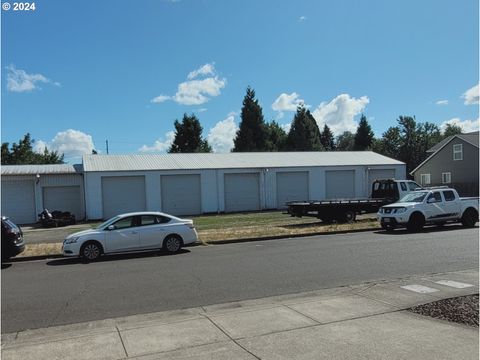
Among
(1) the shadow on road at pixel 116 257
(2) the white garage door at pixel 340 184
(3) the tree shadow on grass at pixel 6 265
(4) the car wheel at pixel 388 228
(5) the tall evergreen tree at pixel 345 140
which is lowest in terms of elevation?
(3) the tree shadow on grass at pixel 6 265

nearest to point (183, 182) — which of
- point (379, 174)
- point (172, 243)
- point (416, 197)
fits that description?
point (379, 174)

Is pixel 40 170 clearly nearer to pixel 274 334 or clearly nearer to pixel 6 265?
pixel 6 265

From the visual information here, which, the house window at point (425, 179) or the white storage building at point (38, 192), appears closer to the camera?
the white storage building at point (38, 192)

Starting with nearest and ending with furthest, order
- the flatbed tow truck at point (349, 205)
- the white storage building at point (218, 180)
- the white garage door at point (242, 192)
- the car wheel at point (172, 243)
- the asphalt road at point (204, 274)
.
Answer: the asphalt road at point (204, 274), the car wheel at point (172, 243), the flatbed tow truck at point (349, 205), the white storage building at point (218, 180), the white garage door at point (242, 192)

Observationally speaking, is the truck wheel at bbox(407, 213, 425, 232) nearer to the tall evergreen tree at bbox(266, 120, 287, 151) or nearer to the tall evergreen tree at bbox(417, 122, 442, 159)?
the tall evergreen tree at bbox(266, 120, 287, 151)

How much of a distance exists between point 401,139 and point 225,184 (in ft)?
190

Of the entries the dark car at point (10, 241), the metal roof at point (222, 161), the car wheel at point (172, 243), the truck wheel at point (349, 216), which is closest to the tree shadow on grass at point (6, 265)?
the dark car at point (10, 241)

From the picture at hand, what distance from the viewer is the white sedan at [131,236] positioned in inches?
572

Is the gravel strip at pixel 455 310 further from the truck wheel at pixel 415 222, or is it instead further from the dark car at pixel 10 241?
the truck wheel at pixel 415 222

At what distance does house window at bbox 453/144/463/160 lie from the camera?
1853 inches

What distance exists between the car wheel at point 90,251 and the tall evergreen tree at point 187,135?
49276 mm

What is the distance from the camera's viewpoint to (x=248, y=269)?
11.5 metres

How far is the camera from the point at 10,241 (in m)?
14.3

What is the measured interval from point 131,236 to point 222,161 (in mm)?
22647
